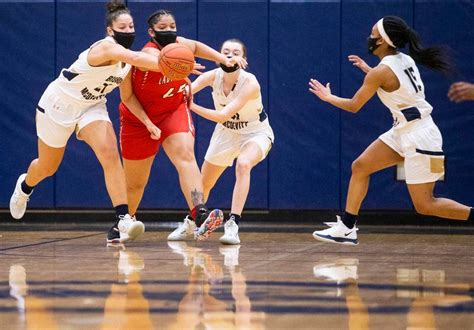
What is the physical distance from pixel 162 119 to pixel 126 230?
0.94 meters

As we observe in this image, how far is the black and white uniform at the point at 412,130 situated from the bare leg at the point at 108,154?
80.8 inches

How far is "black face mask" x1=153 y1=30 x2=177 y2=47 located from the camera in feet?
24.7

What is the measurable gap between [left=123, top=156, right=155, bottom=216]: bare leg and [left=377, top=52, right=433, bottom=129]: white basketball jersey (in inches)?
78.5

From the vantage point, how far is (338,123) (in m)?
10.6

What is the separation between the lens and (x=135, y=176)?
25.9 feet

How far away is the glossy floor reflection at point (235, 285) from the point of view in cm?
415

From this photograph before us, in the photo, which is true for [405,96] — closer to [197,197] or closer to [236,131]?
[236,131]

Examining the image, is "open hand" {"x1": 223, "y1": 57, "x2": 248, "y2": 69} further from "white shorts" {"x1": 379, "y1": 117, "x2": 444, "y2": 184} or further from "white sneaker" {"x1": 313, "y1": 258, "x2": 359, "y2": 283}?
"white sneaker" {"x1": 313, "y1": 258, "x2": 359, "y2": 283}

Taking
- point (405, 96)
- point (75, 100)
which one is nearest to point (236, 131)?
point (75, 100)

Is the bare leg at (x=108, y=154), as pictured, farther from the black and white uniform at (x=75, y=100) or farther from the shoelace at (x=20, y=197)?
the shoelace at (x=20, y=197)

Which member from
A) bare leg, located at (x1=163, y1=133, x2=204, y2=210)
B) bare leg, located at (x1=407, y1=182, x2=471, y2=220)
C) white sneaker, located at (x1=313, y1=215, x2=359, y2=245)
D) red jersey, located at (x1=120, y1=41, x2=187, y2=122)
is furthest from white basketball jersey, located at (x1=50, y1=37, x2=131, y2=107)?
bare leg, located at (x1=407, y1=182, x2=471, y2=220)

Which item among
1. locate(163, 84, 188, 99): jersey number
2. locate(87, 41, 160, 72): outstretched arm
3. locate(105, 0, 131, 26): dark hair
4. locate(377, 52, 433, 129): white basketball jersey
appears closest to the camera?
locate(87, 41, 160, 72): outstretched arm

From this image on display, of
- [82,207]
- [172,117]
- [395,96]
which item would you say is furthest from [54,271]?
[82,207]

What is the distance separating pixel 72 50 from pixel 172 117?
336 centimetres
